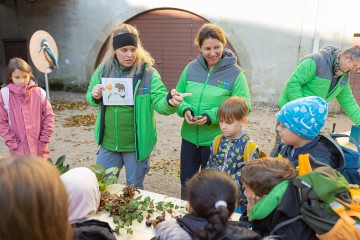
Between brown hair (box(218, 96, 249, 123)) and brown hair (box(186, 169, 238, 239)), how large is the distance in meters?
1.05

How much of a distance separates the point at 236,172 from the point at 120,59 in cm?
146

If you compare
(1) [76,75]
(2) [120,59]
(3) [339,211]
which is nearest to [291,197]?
(3) [339,211]

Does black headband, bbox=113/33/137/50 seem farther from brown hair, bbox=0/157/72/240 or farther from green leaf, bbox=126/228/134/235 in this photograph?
brown hair, bbox=0/157/72/240

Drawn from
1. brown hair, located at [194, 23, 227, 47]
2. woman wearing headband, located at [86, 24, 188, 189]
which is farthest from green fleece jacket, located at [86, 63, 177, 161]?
brown hair, located at [194, 23, 227, 47]

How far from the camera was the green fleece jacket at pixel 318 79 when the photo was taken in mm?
3557

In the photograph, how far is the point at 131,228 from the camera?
2012mm

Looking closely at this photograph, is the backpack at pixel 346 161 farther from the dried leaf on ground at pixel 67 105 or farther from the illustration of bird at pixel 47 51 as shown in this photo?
the dried leaf on ground at pixel 67 105

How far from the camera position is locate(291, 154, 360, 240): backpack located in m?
1.32

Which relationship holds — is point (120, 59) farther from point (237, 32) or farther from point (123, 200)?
point (237, 32)

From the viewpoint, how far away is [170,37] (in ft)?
33.1

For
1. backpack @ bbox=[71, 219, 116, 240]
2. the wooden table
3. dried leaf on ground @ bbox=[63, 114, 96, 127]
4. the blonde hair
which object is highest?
the blonde hair

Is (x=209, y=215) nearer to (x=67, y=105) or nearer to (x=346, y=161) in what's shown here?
(x=346, y=161)

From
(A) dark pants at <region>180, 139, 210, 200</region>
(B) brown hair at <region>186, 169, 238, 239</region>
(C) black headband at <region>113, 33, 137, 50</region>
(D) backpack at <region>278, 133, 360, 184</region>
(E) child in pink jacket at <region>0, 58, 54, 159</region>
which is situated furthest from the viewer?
(E) child in pink jacket at <region>0, 58, 54, 159</region>

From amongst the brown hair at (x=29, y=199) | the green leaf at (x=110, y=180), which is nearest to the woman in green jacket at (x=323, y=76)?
Answer: the green leaf at (x=110, y=180)
